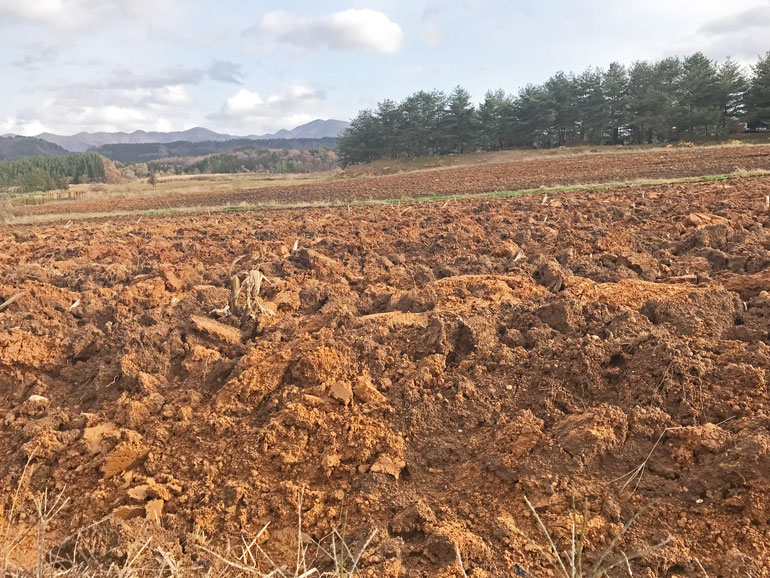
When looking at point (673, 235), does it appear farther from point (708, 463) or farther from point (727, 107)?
point (727, 107)

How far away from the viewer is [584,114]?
149 ft

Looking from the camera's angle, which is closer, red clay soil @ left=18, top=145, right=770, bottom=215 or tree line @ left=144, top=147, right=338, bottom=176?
red clay soil @ left=18, top=145, right=770, bottom=215

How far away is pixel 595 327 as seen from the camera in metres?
4.48

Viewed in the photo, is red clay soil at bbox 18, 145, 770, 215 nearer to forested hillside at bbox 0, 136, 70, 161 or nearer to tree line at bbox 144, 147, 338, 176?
tree line at bbox 144, 147, 338, 176

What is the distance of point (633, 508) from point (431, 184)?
23.3 meters

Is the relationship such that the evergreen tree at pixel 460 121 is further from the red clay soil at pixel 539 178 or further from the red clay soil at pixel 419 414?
the red clay soil at pixel 419 414

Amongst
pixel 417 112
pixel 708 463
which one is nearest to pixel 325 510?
pixel 708 463

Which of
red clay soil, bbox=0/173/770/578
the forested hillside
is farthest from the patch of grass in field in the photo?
the forested hillside

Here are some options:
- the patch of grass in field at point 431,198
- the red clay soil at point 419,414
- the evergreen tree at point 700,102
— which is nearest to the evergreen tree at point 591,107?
the evergreen tree at point 700,102

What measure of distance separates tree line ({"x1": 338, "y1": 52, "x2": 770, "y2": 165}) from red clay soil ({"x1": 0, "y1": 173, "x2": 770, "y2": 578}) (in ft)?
132

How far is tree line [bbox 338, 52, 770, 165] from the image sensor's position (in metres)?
39.0

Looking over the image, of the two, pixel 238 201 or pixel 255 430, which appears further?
pixel 238 201

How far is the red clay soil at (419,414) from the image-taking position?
2746mm

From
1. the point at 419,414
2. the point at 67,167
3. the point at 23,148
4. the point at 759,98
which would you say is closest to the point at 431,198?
the point at 419,414
